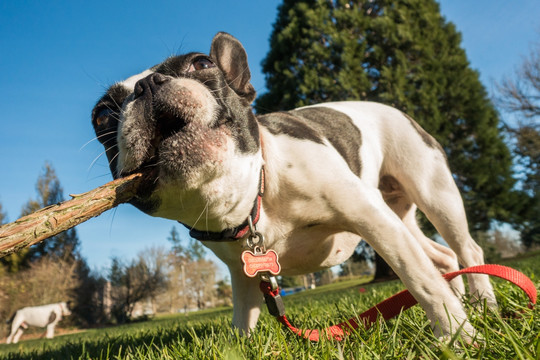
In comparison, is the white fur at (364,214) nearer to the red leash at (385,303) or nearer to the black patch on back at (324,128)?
the black patch on back at (324,128)

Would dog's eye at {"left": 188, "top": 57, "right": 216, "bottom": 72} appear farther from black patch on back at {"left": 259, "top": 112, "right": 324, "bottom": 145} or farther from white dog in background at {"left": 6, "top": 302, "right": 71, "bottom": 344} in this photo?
white dog in background at {"left": 6, "top": 302, "right": 71, "bottom": 344}

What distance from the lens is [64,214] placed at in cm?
145

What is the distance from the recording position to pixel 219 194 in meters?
1.90

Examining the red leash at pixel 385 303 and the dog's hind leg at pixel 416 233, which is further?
the dog's hind leg at pixel 416 233

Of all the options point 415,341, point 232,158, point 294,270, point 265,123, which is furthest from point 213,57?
point 415,341

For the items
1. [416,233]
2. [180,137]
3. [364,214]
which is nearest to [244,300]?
[364,214]

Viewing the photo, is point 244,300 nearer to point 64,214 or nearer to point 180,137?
point 180,137

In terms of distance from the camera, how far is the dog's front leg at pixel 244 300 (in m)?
2.61

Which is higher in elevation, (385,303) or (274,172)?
(274,172)

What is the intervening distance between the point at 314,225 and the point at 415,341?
37.3 inches

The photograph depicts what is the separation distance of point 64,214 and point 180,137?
579 mm

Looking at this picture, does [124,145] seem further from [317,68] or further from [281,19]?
[281,19]

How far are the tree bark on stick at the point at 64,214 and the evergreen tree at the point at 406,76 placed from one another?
12262mm

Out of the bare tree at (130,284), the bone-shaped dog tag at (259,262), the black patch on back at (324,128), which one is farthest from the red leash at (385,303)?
the bare tree at (130,284)
